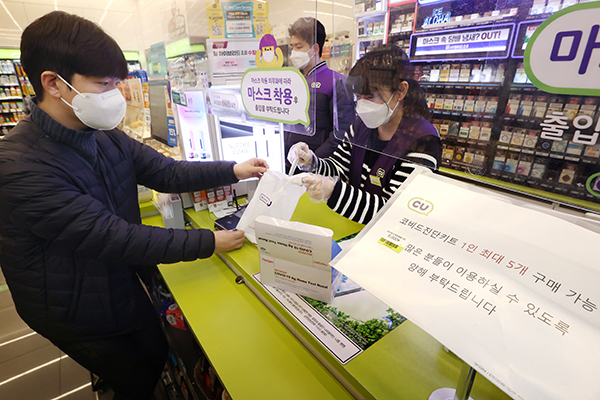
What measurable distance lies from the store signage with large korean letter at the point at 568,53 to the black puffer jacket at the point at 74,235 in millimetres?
1305

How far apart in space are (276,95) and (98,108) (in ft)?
2.54

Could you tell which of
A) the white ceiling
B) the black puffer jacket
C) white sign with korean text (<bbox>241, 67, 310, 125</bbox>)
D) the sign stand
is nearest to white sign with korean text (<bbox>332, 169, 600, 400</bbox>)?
the sign stand

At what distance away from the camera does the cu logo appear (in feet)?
2.10

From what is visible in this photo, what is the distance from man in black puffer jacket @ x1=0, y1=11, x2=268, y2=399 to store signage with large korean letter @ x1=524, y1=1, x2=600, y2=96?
1.31m

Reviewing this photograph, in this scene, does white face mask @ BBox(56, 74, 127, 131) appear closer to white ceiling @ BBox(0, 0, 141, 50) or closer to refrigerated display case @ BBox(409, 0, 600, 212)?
refrigerated display case @ BBox(409, 0, 600, 212)

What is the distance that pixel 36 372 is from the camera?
2309 mm

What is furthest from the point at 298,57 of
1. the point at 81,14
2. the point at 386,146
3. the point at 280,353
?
the point at 81,14

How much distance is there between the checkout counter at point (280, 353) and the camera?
0.87m

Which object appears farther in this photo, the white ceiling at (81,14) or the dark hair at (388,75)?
the white ceiling at (81,14)

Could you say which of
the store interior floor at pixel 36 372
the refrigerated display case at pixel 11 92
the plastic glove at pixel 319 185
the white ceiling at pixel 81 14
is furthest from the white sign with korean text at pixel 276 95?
the refrigerated display case at pixel 11 92

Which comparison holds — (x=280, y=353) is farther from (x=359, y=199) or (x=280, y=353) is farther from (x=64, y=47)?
(x=64, y=47)

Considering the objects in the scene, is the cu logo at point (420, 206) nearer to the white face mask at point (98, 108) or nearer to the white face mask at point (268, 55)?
the white face mask at point (268, 55)

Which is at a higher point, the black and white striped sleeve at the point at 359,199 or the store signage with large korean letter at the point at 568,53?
the store signage with large korean letter at the point at 568,53

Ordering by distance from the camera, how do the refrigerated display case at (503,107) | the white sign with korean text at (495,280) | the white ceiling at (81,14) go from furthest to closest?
the white ceiling at (81,14) < the refrigerated display case at (503,107) < the white sign with korean text at (495,280)
